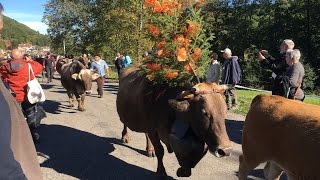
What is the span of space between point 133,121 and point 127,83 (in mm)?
814

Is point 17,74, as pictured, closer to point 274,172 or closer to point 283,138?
point 274,172

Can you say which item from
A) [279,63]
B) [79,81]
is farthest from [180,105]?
[79,81]

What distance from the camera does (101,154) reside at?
7176 mm

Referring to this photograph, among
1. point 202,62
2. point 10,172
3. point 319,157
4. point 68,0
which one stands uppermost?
point 68,0

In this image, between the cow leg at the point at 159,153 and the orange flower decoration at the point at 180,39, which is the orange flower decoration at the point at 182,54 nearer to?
the orange flower decoration at the point at 180,39

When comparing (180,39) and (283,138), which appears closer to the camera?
(283,138)

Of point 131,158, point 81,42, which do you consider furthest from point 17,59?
point 81,42

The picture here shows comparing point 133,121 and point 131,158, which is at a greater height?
point 133,121

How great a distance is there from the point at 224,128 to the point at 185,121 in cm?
57

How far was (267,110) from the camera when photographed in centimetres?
457

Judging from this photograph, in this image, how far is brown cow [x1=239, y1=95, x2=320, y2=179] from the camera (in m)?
3.75

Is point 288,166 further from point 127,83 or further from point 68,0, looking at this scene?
point 68,0

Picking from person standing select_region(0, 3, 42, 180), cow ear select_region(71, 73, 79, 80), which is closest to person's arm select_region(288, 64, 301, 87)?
person standing select_region(0, 3, 42, 180)

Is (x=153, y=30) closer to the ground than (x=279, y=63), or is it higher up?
higher up
